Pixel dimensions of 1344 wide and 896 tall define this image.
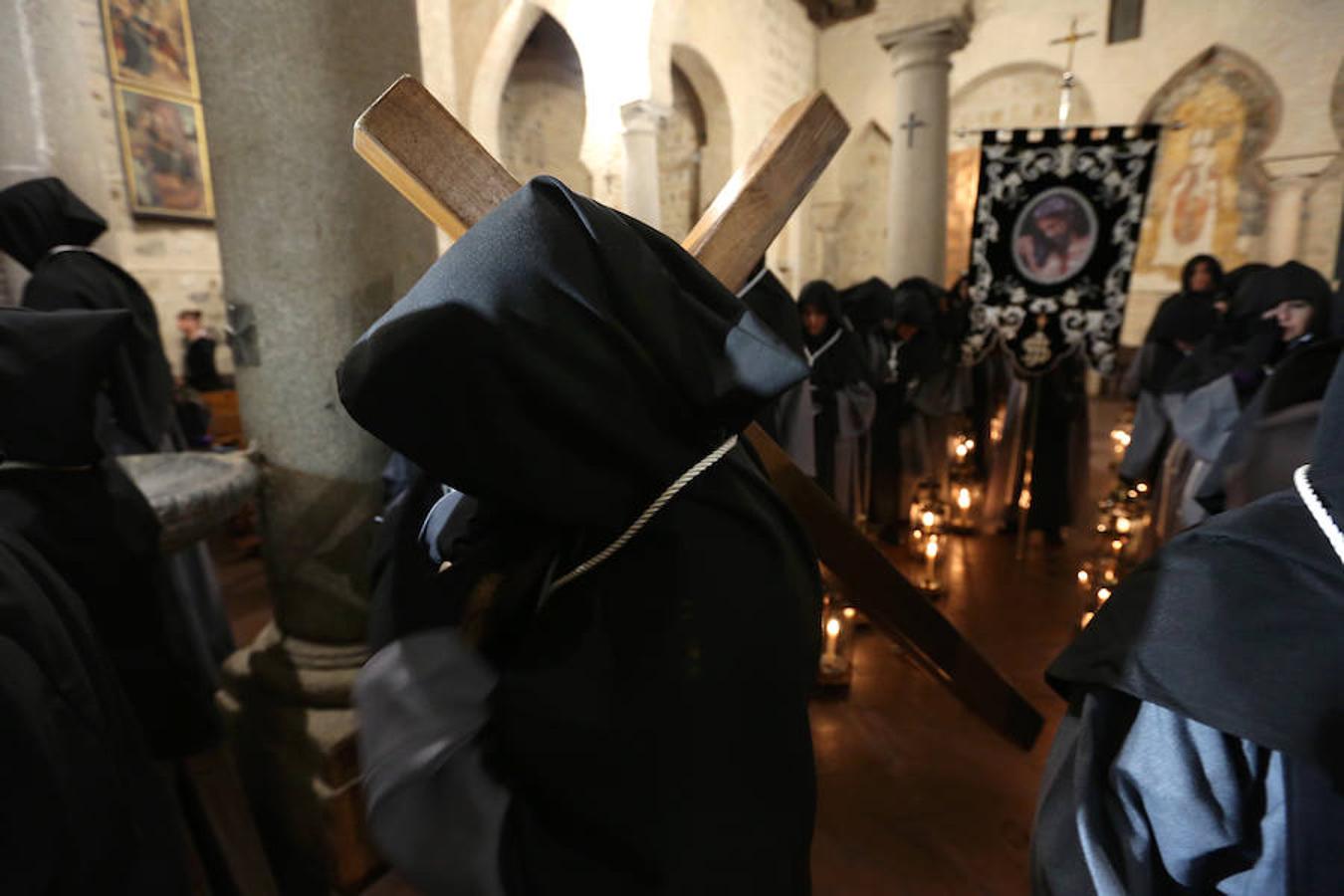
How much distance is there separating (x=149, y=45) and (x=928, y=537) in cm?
882

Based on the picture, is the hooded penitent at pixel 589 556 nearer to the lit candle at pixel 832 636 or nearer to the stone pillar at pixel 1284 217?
the lit candle at pixel 832 636

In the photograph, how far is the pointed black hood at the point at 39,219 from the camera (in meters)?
3.53

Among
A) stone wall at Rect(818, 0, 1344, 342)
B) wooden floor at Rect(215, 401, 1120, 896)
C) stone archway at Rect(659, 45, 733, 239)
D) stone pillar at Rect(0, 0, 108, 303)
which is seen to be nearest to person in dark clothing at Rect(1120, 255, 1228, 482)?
wooden floor at Rect(215, 401, 1120, 896)

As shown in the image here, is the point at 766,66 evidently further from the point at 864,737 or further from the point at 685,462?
the point at 685,462

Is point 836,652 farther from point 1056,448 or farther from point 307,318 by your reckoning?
point 1056,448

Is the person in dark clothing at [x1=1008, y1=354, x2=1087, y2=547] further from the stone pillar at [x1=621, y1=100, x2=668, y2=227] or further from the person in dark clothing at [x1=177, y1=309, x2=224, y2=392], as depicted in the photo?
the person in dark clothing at [x1=177, y1=309, x2=224, y2=392]

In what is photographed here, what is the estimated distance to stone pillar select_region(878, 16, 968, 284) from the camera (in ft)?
21.5

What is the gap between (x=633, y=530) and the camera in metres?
0.87

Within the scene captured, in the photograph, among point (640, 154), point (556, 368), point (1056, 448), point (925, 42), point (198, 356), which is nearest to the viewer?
point (556, 368)

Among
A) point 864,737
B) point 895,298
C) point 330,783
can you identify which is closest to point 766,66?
point 895,298

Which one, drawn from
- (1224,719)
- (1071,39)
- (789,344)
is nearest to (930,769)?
(789,344)

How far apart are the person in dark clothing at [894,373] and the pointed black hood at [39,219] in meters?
5.05

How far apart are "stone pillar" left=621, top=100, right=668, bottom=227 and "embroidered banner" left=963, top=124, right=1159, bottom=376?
2.67 m

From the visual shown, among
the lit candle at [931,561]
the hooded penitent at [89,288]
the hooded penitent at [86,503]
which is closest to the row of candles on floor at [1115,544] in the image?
the lit candle at [931,561]
